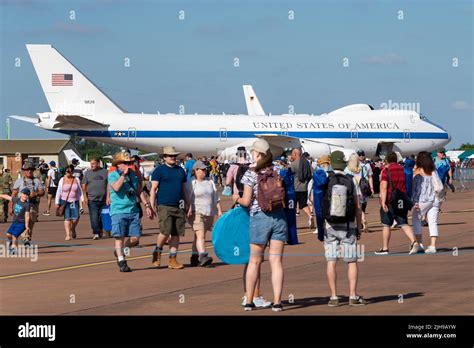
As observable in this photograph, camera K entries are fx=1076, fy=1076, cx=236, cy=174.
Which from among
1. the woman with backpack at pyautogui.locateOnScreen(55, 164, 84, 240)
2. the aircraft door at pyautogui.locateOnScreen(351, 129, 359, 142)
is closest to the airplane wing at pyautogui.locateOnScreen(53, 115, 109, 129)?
the aircraft door at pyautogui.locateOnScreen(351, 129, 359, 142)

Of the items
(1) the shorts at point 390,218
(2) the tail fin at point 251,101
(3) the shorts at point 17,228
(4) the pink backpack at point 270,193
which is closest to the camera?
(4) the pink backpack at point 270,193

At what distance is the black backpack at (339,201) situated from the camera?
12016mm

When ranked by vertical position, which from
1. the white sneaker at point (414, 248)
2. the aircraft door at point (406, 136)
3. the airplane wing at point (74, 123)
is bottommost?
the white sneaker at point (414, 248)

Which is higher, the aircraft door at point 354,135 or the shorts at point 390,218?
the aircraft door at point 354,135

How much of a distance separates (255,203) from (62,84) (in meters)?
48.8

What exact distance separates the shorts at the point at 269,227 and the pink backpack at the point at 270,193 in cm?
11

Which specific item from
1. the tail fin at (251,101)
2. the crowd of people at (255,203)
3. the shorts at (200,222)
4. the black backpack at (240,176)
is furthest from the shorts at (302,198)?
the tail fin at (251,101)

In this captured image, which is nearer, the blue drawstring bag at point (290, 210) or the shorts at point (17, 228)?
the blue drawstring bag at point (290, 210)

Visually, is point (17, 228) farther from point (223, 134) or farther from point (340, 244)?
point (223, 134)

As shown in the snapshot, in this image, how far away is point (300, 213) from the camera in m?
30.7

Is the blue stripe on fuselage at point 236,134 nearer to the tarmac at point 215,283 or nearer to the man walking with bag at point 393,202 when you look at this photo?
the tarmac at point 215,283

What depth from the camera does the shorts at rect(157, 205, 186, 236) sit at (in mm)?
15906

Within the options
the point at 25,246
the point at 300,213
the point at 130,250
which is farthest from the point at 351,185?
the point at 300,213
